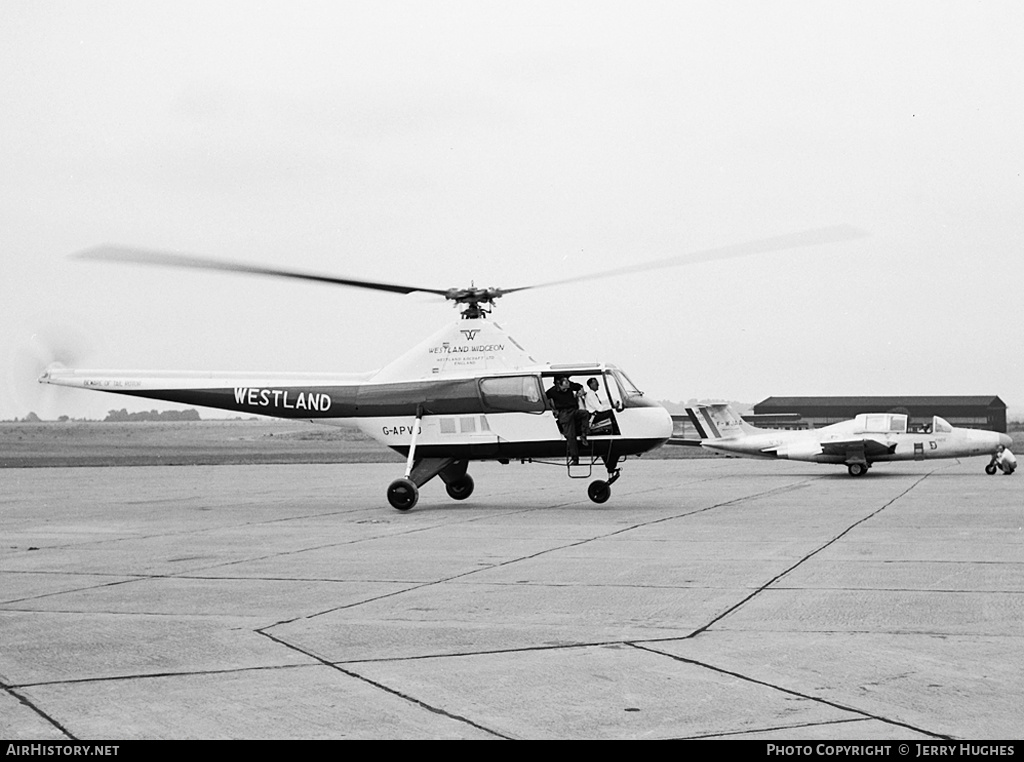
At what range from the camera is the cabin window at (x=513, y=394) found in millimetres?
17844

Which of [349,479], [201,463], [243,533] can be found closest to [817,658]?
[243,533]

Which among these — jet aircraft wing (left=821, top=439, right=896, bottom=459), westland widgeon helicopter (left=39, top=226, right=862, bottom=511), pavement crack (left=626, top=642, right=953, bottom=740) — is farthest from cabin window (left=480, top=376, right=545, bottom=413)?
jet aircraft wing (left=821, top=439, right=896, bottom=459)

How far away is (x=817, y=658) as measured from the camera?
6.09 metres

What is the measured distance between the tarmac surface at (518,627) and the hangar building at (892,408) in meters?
81.2

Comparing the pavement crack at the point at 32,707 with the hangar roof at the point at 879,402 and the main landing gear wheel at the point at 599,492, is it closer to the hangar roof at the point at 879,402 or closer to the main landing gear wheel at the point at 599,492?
the main landing gear wheel at the point at 599,492

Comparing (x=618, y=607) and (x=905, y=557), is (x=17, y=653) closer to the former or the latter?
(x=618, y=607)

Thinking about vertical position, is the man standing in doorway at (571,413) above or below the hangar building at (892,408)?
above

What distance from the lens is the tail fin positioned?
97.7 feet

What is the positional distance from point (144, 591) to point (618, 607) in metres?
3.86

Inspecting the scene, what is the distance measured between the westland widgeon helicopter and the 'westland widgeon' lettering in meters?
0.02

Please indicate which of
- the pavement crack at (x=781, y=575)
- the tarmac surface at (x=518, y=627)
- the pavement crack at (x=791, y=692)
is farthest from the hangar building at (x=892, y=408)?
the pavement crack at (x=791, y=692)

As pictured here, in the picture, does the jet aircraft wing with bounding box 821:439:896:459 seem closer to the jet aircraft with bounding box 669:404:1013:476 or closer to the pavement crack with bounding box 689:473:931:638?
the jet aircraft with bounding box 669:404:1013:476

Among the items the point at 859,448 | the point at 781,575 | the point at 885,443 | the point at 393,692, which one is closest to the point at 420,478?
the point at 781,575

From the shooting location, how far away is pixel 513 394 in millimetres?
17922
